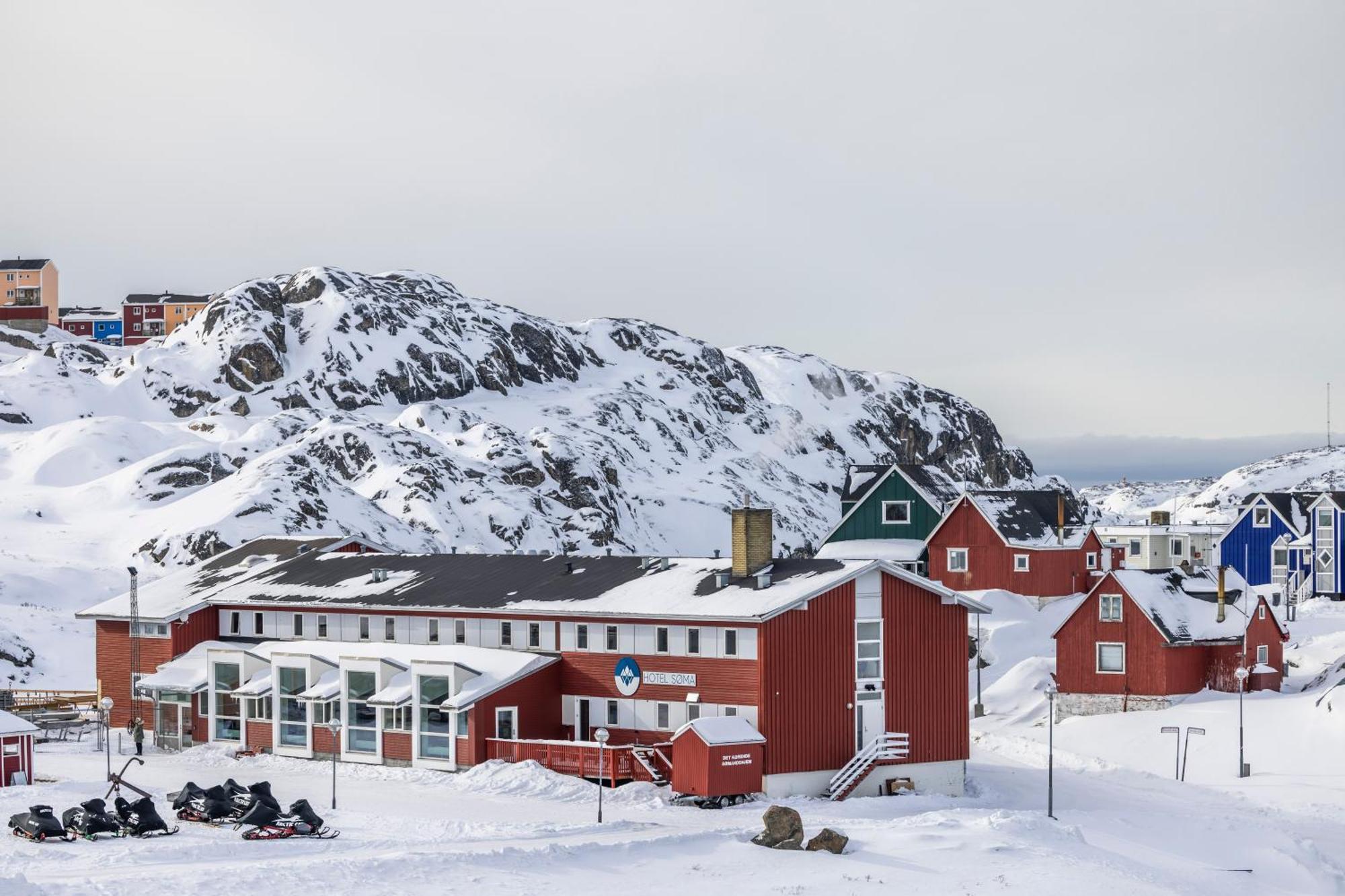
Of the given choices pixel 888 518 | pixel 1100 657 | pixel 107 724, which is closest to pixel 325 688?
pixel 107 724

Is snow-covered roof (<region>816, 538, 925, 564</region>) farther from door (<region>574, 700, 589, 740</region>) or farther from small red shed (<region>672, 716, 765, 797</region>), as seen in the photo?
small red shed (<region>672, 716, 765, 797</region>)

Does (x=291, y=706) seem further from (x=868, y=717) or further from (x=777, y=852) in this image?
(x=777, y=852)

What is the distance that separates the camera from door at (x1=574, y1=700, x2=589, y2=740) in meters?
51.7

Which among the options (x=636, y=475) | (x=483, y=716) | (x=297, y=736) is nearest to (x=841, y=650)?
(x=483, y=716)

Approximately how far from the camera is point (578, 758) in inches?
1875

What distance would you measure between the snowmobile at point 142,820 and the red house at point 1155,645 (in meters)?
46.3

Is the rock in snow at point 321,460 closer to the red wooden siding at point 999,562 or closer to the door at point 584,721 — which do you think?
the red wooden siding at point 999,562

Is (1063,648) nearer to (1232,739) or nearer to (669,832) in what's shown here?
(1232,739)

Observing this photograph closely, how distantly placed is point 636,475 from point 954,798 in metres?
138

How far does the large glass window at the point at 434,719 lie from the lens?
50.7 meters

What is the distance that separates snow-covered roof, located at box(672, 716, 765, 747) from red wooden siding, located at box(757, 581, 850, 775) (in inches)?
26.2

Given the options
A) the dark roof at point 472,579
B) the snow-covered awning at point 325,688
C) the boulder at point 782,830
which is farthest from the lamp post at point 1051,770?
the snow-covered awning at point 325,688

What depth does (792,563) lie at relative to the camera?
52.4m

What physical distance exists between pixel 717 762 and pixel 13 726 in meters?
21.2
